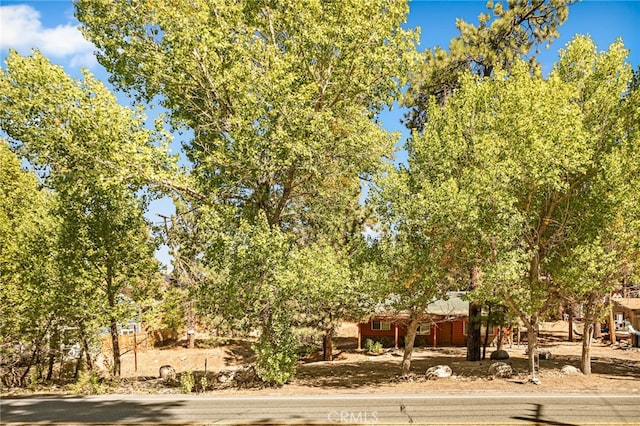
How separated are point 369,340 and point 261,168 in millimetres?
20655

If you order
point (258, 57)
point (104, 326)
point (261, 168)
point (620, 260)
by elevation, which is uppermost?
point (258, 57)

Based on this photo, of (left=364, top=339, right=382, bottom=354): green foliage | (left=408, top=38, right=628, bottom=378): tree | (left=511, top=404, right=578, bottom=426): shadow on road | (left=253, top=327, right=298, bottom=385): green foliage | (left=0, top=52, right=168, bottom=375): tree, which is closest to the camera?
(left=511, top=404, right=578, bottom=426): shadow on road

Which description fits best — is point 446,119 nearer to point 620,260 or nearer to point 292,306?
point 620,260

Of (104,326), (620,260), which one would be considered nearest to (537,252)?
(620,260)

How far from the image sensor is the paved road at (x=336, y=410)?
11891mm

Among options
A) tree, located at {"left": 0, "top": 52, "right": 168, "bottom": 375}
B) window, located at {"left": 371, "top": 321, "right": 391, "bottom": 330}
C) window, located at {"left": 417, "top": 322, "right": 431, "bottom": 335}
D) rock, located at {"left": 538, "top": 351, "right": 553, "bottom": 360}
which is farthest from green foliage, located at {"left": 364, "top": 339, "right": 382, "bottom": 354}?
tree, located at {"left": 0, "top": 52, "right": 168, "bottom": 375}

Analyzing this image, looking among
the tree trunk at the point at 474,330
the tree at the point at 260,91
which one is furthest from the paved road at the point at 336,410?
the tree trunk at the point at 474,330

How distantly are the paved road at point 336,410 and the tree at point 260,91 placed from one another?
152 inches

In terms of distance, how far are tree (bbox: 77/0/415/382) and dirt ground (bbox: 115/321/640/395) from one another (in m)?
3.99

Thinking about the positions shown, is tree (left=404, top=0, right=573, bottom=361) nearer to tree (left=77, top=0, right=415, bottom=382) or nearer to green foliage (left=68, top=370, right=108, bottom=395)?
tree (left=77, top=0, right=415, bottom=382)

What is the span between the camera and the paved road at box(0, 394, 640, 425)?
1189 cm

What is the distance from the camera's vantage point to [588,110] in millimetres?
18906

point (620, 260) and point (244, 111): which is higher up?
point (244, 111)

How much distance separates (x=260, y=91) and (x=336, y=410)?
11.0m
